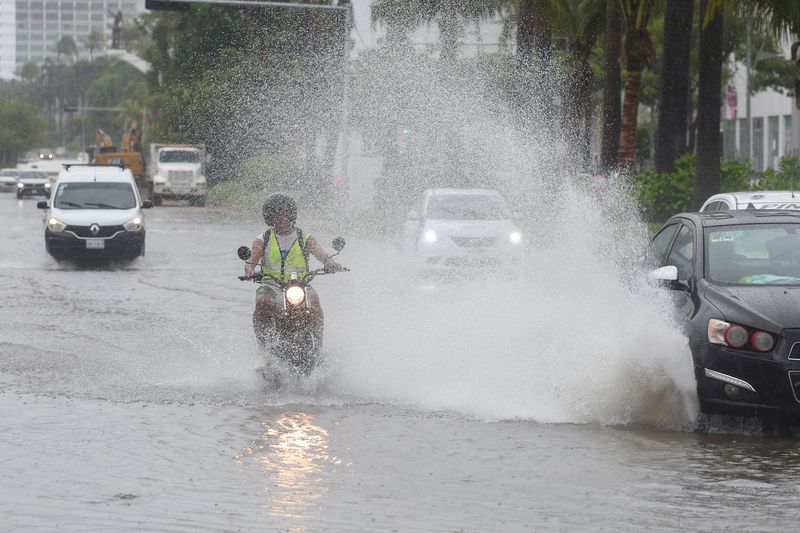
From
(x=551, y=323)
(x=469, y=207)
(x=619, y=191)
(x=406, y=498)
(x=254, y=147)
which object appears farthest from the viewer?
(x=254, y=147)

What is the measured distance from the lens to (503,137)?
3262 cm

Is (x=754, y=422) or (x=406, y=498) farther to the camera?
(x=754, y=422)

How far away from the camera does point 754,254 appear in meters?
10.5

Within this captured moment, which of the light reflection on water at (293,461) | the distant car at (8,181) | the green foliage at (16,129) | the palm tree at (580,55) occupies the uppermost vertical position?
the green foliage at (16,129)

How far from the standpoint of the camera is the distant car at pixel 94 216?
2555 centimetres

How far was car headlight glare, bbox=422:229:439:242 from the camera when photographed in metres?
20.4

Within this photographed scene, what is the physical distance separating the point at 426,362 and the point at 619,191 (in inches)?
724

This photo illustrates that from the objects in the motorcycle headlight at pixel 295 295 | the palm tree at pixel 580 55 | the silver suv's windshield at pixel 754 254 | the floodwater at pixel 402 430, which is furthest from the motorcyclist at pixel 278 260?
the palm tree at pixel 580 55

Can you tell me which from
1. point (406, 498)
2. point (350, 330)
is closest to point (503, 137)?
point (350, 330)

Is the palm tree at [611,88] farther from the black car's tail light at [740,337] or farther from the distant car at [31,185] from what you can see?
the distant car at [31,185]

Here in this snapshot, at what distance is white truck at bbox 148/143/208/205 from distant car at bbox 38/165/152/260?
98.8 feet

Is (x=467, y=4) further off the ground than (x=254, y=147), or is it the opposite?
(x=467, y=4)

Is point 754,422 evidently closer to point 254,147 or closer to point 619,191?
point 619,191

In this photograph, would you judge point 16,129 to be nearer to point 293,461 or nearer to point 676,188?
point 676,188
